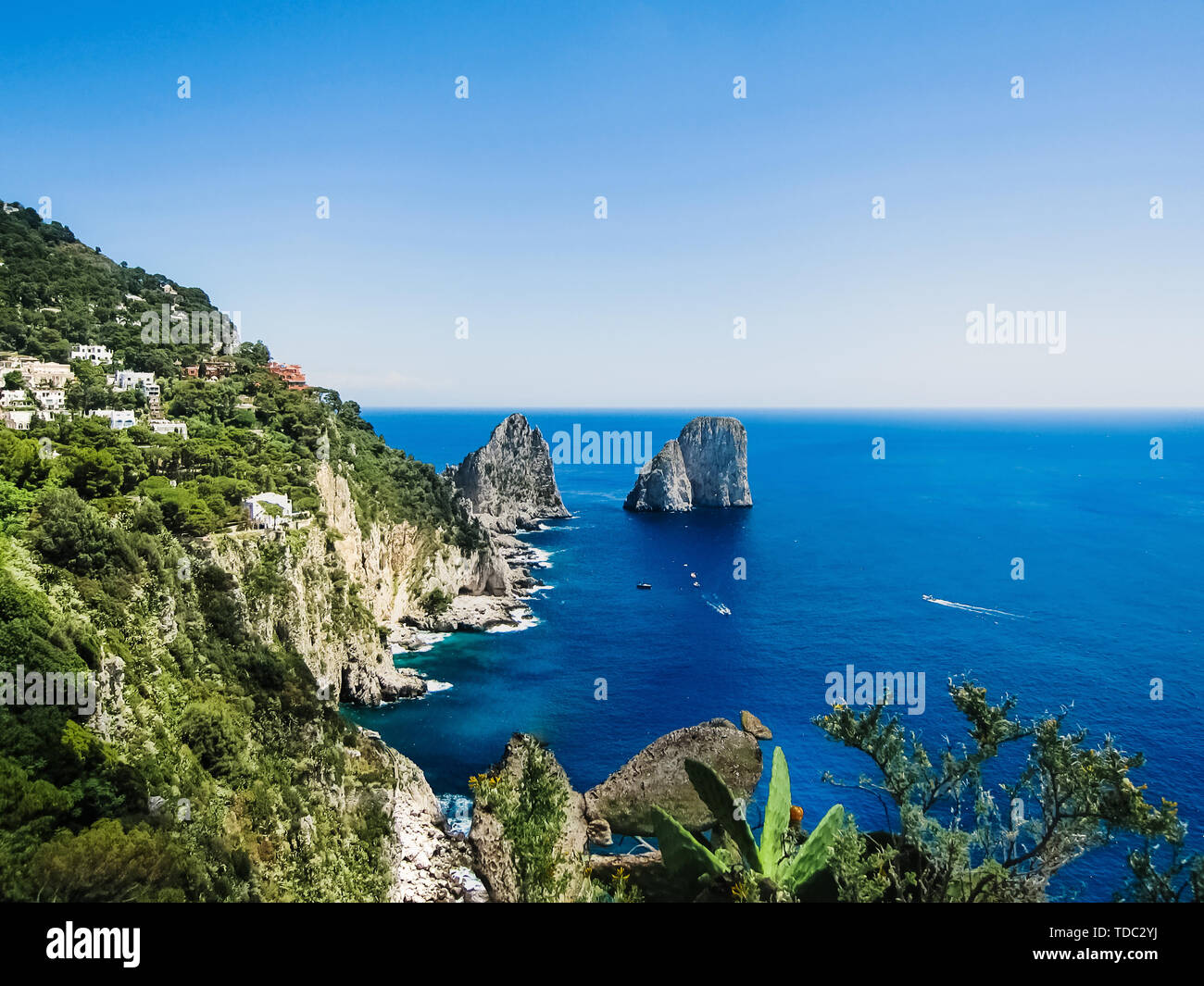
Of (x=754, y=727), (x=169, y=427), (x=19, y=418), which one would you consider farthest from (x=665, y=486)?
(x=19, y=418)

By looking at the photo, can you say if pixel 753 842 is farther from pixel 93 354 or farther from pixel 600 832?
pixel 93 354

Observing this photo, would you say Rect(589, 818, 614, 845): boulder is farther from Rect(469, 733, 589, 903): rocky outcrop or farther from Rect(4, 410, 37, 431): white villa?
Rect(4, 410, 37, 431): white villa

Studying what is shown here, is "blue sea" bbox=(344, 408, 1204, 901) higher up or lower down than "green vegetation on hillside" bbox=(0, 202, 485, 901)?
lower down

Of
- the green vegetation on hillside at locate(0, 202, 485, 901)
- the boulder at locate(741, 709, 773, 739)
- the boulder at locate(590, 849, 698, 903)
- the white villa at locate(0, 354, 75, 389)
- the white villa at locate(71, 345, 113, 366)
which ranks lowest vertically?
the boulder at locate(741, 709, 773, 739)

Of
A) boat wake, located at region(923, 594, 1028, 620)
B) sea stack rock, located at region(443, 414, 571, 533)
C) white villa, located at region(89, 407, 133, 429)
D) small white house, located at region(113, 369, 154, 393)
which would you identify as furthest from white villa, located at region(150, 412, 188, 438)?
boat wake, located at region(923, 594, 1028, 620)

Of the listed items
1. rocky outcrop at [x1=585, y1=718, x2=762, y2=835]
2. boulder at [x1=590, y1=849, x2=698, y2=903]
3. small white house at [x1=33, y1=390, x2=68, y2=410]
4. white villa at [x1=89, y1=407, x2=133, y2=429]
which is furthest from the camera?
white villa at [x1=89, y1=407, x2=133, y2=429]

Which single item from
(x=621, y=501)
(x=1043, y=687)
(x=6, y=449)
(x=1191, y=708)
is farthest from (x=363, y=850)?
(x=621, y=501)

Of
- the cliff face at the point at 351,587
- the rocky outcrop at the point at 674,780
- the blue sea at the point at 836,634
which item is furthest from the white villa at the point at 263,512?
the rocky outcrop at the point at 674,780
